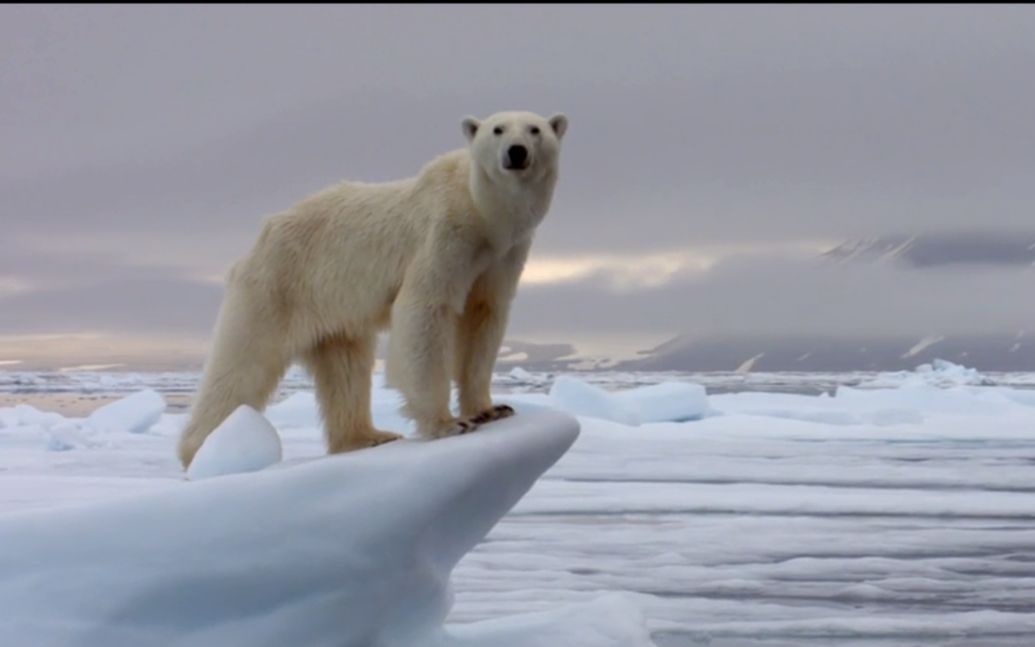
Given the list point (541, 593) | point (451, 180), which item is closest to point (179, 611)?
point (451, 180)

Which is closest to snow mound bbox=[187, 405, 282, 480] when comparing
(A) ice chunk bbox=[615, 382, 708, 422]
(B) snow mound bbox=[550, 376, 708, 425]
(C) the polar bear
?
(C) the polar bear

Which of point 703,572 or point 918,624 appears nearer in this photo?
point 918,624

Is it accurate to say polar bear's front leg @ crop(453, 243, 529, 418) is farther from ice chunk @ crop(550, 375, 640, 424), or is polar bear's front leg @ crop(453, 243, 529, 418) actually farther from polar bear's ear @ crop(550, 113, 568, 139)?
ice chunk @ crop(550, 375, 640, 424)

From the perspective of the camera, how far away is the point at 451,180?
10.1 ft

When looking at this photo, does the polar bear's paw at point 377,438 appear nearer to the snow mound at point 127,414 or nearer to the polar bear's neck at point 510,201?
the polar bear's neck at point 510,201

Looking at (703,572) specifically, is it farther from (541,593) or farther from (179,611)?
(179,611)

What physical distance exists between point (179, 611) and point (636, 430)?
34.5 feet

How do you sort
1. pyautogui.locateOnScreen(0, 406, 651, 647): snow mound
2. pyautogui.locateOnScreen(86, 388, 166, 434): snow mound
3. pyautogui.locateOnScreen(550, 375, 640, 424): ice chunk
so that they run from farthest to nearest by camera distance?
pyautogui.locateOnScreen(550, 375, 640, 424): ice chunk, pyautogui.locateOnScreen(86, 388, 166, 434): snow mound, pyautogui.locateOnScreen(0, 406, 651, 647): snow mound

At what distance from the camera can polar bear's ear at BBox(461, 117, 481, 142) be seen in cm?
298

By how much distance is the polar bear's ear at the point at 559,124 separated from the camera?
2.99 m

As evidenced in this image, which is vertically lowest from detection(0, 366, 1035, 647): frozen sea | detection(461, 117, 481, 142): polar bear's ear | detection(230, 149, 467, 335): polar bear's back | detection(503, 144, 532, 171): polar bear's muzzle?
detection(0, 366, 1035, 647): frozen sea

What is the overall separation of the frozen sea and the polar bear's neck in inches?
42.3

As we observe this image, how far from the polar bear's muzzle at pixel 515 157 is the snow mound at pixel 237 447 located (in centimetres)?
102

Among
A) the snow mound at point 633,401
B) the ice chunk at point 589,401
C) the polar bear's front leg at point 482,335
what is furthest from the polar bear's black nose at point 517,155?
the snow mound at point 633,401
